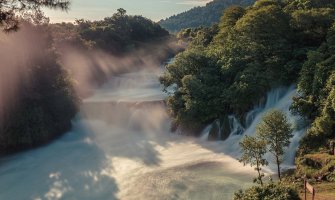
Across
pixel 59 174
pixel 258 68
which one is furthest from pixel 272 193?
pixel 258 68

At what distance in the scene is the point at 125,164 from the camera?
35781 millimetres

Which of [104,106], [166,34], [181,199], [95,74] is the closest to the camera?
[181,199]

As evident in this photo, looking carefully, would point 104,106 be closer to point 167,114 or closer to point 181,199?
point 167,114

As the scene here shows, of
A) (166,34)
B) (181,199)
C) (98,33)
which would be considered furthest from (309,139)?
(166,34)

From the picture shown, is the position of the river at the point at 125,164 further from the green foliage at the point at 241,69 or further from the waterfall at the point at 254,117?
the green foliage at the point at 241,69

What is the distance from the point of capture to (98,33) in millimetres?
92062

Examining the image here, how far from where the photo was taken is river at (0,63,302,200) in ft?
96.4

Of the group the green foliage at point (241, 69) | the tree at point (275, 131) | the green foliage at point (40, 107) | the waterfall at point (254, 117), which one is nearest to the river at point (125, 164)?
the waterfall at point (254, 117)

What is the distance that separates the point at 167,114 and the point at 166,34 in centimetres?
7806

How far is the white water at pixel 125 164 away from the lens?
29391mm

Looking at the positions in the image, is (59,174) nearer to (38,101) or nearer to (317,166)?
(38,101)

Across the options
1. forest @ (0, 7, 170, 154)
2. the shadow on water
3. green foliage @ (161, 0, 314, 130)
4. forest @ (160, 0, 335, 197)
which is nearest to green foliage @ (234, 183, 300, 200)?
the shadow on water

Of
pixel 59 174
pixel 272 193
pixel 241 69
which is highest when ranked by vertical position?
pixel 241 69

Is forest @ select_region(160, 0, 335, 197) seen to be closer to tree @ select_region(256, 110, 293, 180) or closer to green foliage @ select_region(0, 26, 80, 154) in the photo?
tree @ select_region(256, 110, 293, 180)
